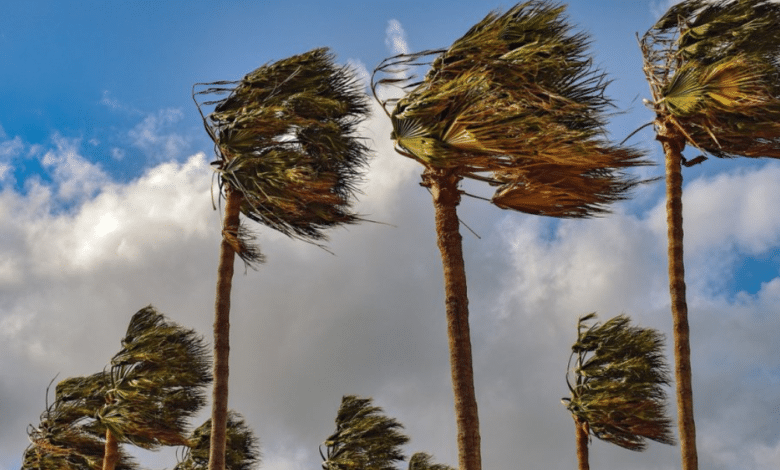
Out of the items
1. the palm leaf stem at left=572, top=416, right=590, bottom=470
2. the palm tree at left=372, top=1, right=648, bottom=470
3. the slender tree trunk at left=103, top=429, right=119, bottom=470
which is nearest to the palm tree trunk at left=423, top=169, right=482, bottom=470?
the palm tree at left=372, top=1, right=648, bottom=470

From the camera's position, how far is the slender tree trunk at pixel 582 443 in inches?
867

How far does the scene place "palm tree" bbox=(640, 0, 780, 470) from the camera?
18.3 m

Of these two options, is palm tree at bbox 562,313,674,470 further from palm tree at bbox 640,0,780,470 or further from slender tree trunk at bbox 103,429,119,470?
slender tree trunk at bbox 103,429,119,470

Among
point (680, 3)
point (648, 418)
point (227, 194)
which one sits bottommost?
point (648, 418)

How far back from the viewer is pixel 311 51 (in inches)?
747

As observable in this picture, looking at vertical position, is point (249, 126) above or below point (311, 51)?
below

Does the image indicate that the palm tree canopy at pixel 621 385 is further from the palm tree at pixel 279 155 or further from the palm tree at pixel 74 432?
the palm tree at pixel 74 432

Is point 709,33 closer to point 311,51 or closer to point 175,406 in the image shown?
point 311,51

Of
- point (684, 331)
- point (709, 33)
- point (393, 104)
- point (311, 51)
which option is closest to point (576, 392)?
point (684, 331)

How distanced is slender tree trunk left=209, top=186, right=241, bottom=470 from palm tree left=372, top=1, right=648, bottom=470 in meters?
6.06

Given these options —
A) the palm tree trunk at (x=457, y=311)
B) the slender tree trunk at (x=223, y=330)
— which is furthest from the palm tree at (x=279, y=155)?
the palm tree trunk at (x=457, y=311)

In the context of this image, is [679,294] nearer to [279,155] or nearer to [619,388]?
[619,388]

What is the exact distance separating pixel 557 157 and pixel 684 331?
8071 millimetres

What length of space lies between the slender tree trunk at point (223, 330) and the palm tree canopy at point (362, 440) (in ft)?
24.8
